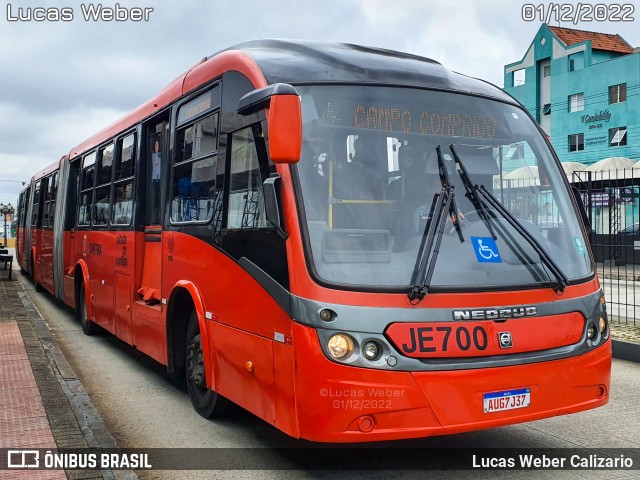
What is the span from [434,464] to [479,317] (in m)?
1.31

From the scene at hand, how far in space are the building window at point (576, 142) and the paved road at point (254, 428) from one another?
1361 inches

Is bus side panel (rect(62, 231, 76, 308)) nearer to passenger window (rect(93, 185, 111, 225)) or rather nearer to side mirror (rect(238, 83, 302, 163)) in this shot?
passenger window (rect(93, 185, 111, 225))

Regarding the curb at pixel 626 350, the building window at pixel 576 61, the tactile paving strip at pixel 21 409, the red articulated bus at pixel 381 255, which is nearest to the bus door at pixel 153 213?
the red articulated bus at pixel 381 255

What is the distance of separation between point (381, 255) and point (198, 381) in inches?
101

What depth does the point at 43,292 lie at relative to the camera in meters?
19.5

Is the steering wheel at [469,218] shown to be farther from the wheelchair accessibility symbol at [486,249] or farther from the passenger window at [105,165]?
the passenger window at [105,165]

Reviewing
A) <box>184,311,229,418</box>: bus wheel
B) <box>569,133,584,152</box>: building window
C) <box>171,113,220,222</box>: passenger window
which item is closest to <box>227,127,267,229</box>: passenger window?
<box>171,113,220,222</box>: passenger window

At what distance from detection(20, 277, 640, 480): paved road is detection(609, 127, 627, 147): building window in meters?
32.2

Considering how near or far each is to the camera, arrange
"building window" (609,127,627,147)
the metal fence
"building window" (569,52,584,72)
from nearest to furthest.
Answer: the metal fence < "building window" (609,127,627,147) < "building window" (569,52,584,72)

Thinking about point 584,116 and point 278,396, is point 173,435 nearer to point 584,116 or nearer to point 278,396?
point 278,396

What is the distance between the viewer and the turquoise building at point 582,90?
37156 millimetres

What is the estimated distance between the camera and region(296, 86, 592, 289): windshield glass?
4598mm

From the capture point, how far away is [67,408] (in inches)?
252

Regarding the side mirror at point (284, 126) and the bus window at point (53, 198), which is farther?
the bus window at point (53, 198)
